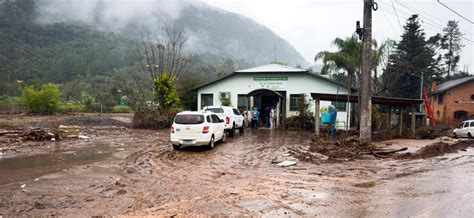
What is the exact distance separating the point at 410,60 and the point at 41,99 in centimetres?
4843

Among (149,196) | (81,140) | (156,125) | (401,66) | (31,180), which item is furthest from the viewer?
(401,66)

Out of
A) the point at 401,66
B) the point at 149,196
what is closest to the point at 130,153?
the point at 149,196

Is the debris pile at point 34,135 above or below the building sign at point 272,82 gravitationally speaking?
below

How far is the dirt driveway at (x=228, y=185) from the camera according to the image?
615 centimetres

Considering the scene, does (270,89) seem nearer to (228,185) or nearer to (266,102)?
(266,102)

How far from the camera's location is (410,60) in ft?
136

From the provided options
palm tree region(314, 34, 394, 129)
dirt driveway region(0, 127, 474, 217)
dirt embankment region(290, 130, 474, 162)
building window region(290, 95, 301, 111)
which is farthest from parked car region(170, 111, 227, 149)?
palm tree region(314, 34, 394, 129)

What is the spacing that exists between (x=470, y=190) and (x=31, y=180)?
10.5 m

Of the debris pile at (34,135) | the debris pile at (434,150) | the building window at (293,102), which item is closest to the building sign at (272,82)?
the building window at (293,102)

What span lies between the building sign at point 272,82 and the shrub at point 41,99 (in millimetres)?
31663

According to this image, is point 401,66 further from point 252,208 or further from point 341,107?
point 252,208

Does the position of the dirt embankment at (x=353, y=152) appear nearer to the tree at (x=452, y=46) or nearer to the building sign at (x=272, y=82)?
the building sign at (x=272, y=82)

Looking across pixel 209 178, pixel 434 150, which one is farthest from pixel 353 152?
pixel 209 178

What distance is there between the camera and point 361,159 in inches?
460
